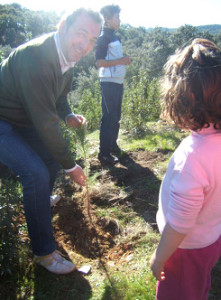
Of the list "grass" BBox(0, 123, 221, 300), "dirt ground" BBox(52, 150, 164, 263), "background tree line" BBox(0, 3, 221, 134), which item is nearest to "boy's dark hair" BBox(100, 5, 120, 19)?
"background tree line" BBox(0, 3, 221, 134)

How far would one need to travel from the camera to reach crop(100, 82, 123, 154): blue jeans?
3.94 meters

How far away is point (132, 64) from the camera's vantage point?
1928 cm

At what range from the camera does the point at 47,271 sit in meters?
2.11

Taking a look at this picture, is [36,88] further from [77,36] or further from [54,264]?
[54,264]

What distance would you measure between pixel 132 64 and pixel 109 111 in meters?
16.4

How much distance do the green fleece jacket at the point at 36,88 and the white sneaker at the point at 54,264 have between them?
756mm

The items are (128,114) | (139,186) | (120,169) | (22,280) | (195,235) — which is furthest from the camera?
(128,114)

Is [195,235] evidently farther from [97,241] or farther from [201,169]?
[97,241]

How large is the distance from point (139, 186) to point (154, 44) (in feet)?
75.3

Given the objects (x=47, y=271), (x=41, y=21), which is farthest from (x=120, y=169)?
(x=41, y=21)

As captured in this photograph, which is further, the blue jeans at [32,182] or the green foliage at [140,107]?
the green foliage at [140,107]

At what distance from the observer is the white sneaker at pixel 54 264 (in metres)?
2.06

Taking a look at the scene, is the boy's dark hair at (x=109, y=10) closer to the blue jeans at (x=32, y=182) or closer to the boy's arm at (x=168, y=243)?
the blue jeans at (x=32, y=182)

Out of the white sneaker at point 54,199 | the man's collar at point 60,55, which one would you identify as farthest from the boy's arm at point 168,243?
the white sneaker at point 54,199
